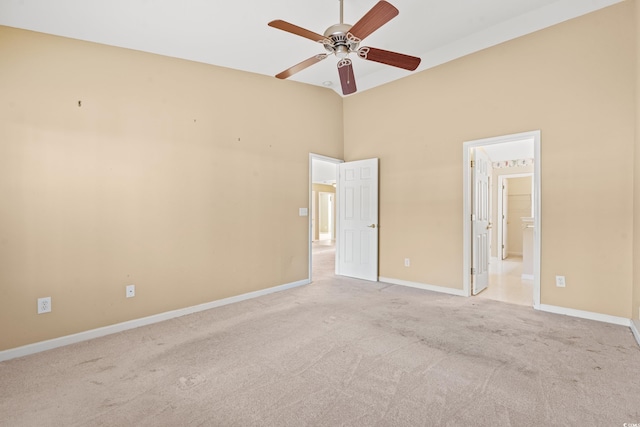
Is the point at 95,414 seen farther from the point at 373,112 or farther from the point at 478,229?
the point at 373,112

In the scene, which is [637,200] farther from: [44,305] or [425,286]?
[44,305]

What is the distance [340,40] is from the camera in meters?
2.39

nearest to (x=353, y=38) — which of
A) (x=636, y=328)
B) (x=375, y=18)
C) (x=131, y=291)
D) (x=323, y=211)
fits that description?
(x=375, y=18)

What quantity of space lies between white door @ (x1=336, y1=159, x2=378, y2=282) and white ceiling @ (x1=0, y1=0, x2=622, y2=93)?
69.4 inches

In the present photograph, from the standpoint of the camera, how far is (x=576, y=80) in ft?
10.4

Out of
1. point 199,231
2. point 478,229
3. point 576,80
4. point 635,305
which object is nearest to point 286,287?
point 199,231

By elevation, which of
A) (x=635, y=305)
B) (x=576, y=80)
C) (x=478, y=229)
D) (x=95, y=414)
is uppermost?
(x=576, y=80)

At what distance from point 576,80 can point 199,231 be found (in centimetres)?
442

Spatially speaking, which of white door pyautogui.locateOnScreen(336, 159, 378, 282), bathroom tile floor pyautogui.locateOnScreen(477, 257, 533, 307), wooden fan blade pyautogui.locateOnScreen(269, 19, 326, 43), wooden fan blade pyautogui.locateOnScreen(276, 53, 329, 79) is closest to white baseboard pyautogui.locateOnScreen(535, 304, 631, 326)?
bathroom tile floor pyautogui.locateOnScreen(477, 257, 533, 307)

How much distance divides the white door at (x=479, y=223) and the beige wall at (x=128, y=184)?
257cm

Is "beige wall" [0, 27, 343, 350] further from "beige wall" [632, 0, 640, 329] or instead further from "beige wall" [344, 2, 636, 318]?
"beige wall" [632, 0, 640, 329]

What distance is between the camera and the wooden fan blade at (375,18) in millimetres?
1898

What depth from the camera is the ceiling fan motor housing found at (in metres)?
2.32

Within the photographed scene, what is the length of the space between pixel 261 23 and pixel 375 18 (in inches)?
58.8
